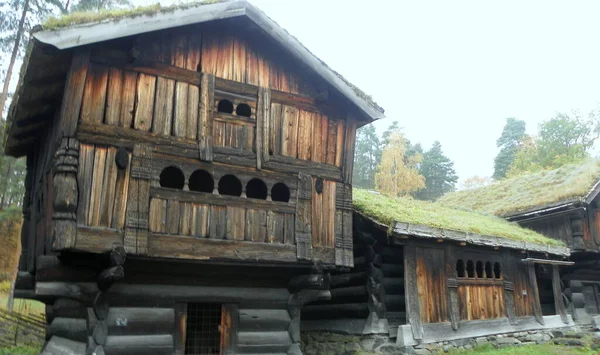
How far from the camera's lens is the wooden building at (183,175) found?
30.8 ft

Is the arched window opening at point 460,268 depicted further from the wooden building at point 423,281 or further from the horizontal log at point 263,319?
the horizontal log at point 263,319

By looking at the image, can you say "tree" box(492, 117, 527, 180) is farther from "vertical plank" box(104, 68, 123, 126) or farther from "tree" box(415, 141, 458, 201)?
"vertical plank" box(104, 68, 123, 126)

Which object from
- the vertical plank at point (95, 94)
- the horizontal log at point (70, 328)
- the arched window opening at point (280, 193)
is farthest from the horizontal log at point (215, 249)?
the vertical plank at point (95, 94)

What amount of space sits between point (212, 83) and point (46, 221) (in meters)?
4.24

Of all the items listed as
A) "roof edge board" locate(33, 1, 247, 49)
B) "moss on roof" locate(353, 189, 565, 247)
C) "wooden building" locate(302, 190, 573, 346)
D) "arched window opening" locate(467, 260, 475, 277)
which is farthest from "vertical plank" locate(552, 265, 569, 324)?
"roof edge board" locate(33, 1, 247, 49)

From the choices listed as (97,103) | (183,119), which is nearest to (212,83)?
(183,119)

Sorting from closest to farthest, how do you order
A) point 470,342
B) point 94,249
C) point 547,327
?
1. point 94,249
2. point 470,342
3. point 547,327

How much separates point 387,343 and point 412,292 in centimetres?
145

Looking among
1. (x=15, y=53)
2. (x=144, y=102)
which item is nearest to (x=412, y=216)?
(x=144, y=102)

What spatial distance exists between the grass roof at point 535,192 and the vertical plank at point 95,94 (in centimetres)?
1667

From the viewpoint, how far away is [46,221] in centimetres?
1030

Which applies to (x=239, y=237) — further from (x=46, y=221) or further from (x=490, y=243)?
(x=490, y=243)

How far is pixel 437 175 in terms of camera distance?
57.6 metres

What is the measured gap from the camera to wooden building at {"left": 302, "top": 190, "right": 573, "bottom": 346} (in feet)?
44.8
